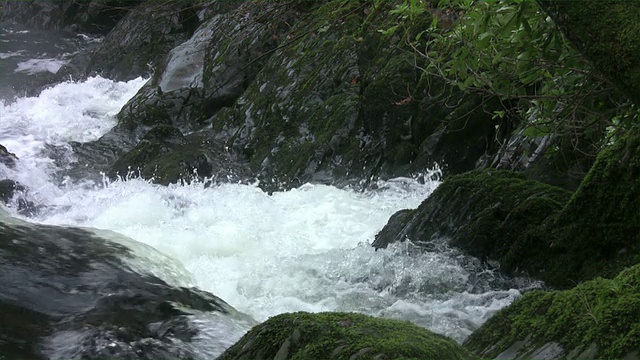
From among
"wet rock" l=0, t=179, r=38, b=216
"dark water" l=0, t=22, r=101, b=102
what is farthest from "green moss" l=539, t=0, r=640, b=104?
"dark water" l=0, t=22, r=101, b=102

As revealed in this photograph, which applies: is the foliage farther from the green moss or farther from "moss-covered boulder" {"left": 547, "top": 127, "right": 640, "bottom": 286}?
the green moss

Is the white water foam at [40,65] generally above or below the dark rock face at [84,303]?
above

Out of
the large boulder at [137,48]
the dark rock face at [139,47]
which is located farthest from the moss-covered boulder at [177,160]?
the dark rock face at [139,47]

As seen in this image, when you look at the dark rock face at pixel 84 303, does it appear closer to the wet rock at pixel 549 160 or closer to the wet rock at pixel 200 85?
the wet rock at pixel 549 160

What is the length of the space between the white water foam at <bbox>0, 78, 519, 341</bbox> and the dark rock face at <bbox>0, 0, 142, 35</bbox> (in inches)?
486

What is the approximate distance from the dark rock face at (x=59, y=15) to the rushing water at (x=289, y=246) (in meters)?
12.2

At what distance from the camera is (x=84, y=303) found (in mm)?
5398

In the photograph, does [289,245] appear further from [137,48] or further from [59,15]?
[59,15]

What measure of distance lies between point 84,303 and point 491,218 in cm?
310

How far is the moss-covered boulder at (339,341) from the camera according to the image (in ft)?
9.72

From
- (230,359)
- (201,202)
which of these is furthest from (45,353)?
(201,202)

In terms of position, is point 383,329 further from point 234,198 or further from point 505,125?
point 234,198

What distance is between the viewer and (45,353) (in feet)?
15.4

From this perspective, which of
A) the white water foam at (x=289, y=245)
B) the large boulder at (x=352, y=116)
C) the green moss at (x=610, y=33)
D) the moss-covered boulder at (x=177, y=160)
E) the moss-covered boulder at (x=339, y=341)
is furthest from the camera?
the moss-covered boulder at (x=177, y=160)
